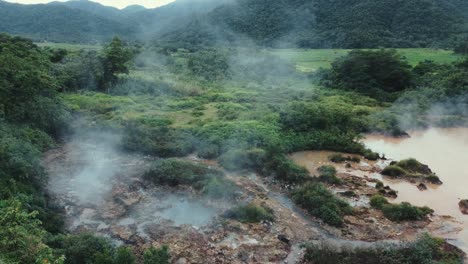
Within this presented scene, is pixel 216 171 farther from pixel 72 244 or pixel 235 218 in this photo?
pixel 72 244

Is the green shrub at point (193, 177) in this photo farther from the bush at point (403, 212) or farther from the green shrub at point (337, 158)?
the green shrub at point (337, 158)

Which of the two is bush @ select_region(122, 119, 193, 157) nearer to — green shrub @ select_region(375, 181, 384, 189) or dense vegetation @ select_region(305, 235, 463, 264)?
green shrub @ select_region(375, 181, 384, 189)

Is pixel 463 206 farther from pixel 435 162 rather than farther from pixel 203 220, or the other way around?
pixel 203 220

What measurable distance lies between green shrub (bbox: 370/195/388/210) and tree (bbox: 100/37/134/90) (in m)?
24.7

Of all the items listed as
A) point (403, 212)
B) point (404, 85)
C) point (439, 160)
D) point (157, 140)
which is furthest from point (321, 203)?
point (404, 85)

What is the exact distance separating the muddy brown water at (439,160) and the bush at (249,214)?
6.10m

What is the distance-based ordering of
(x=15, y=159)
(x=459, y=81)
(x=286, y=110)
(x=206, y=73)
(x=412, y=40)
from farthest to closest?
(x=412, y=40) → (x=206, y=73) → (x=459, y=81) → (x=286, y=110) → (x=15, y=159)

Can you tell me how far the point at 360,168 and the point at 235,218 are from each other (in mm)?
8444

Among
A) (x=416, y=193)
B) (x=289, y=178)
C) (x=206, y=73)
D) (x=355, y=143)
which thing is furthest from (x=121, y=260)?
(x=206, y=73)

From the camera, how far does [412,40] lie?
2350 inches

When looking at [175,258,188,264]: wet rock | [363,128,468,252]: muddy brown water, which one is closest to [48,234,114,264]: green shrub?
[175,258,188,264]: wet rock

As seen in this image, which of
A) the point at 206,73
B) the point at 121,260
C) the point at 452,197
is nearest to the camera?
the point at 121,260

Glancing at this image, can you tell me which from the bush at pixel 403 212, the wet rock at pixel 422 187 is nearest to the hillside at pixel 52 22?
the wet rock at pixel 422 187

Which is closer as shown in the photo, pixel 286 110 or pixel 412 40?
pixel 286 110
